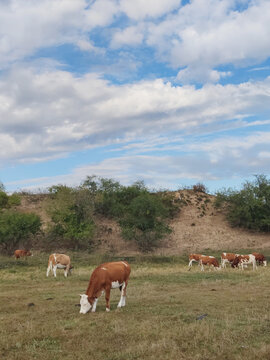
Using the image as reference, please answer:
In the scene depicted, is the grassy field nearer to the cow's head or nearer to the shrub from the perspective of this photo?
the cow's head

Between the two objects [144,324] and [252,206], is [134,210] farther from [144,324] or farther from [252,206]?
[144,324]

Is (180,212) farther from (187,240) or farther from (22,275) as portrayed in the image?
(22,275)

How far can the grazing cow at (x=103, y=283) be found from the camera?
14.3 metres

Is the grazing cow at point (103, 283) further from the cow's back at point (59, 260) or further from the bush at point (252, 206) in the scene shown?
the bush at point (252, 206)

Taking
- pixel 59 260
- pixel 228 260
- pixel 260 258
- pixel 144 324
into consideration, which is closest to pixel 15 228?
pixel 59 260

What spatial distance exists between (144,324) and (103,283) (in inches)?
129

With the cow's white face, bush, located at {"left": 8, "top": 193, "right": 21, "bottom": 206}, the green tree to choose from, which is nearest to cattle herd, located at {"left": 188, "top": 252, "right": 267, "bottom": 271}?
the green tree

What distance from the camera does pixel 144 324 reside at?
11891 millimetres

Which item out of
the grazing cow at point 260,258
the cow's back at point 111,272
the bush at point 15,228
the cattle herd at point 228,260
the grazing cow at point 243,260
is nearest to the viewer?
the cow's back at point 111,272

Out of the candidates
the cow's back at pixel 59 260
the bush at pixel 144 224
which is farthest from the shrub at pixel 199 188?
the cow's back at pixel 59 260

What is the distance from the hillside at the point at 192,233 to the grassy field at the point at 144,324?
3468cm

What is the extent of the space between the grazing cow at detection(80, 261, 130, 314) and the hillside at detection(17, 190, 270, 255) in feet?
125

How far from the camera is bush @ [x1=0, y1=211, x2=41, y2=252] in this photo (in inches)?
1828

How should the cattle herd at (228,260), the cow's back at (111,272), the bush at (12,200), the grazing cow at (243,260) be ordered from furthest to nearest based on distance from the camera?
the bush at (12,200) < the grazing cow at (243,260) < the cattle herd at (228,260) < the cow's back at (111,272)
